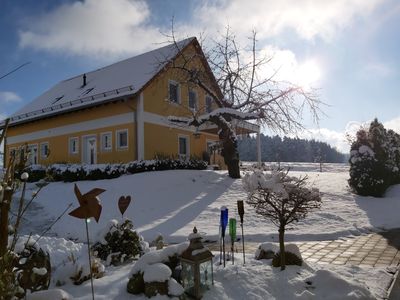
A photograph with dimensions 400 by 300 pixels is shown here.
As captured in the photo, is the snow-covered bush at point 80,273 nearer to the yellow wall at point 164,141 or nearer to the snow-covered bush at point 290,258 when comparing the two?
the snow-covered bush at point 290,258

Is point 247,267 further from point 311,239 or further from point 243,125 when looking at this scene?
point 243,125

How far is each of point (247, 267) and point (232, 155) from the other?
1132 centimetres

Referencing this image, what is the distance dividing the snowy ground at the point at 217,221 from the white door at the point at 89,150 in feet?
13.5

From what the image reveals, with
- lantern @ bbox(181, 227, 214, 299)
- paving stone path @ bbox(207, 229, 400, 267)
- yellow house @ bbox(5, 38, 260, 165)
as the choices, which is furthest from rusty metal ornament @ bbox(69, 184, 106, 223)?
yellow house @ bbox(5, 38, 260, 165)

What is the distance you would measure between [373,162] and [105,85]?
15.8 metres

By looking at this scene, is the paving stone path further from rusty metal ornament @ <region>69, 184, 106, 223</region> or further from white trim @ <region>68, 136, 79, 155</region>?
white trim @ <region>68, 136, 79, 155</region>

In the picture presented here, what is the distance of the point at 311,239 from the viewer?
340 inches

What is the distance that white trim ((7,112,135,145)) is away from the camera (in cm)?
1992

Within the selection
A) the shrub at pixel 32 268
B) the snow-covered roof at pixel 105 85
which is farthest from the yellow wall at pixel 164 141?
the shrub at pixel 32 268

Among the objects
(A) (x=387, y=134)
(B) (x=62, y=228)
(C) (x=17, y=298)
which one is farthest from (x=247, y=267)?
(A) (x=387, y=134)

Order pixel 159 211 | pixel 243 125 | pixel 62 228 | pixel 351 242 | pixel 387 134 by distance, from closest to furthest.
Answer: pixel 351 242
pixel 62 228
pixel 159 211
pixel 387 134
pixel 243 125

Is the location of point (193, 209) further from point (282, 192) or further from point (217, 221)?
point (282, 192)

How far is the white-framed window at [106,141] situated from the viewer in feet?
67.8

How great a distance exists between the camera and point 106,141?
21047 millimetres
